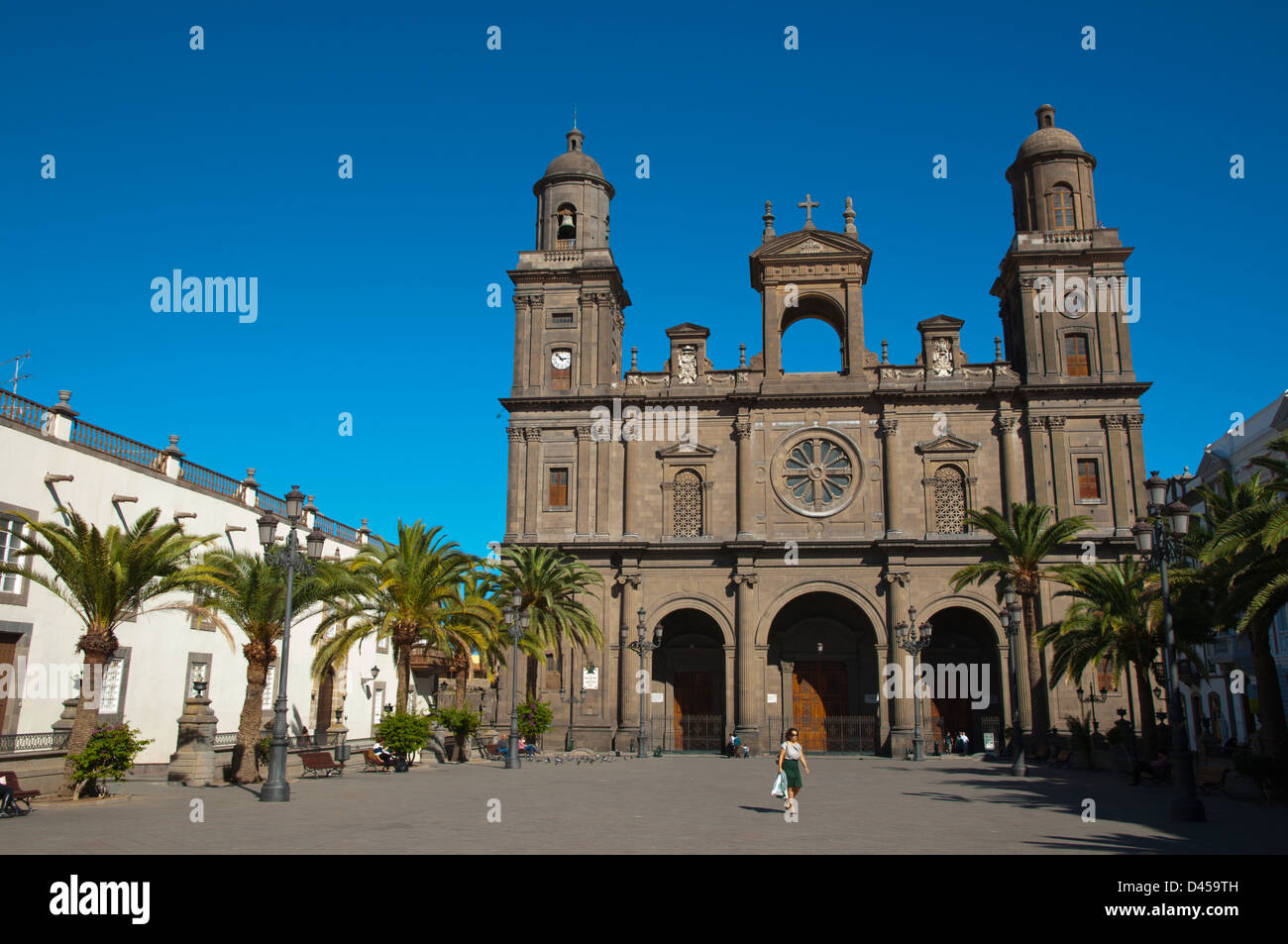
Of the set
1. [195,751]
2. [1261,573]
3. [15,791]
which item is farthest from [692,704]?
[15,791]

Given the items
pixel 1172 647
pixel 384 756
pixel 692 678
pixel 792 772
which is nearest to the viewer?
pixel 792 772

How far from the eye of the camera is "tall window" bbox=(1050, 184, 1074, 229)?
4444 centimetres

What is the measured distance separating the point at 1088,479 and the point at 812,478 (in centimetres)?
1145

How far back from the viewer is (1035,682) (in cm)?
3581

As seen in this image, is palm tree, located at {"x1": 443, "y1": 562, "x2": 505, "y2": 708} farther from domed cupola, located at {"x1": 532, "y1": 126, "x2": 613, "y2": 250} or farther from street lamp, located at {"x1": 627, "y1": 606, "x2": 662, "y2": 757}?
domed cupola, located at {"x1": 532, "y1": 126, "x2": 613, "y2": 250}

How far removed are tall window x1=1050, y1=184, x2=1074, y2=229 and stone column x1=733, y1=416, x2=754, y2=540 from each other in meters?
16.8

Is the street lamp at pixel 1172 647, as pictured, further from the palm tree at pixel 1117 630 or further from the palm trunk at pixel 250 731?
the palm trunk at pixel 250 731

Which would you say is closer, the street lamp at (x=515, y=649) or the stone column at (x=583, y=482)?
the street lamp at (x=515, y=649)

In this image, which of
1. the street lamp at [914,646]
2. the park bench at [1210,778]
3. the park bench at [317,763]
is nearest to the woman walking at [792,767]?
the park bench at [1210,778]

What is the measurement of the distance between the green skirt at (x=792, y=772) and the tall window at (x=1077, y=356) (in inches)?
1216

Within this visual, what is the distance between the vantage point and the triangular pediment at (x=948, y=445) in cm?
4238

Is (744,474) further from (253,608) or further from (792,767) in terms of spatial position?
(792,767)

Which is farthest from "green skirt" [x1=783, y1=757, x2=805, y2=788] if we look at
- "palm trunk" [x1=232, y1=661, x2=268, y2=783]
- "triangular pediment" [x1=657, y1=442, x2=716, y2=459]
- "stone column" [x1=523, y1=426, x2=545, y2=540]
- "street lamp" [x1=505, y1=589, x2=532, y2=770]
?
"triangular pediment" [x1=657, y1=442, x2=716, y2=459]

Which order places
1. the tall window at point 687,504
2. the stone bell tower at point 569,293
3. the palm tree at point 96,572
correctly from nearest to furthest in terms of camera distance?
the palm tree at point 96,572 → the tall window at point 687,504 → the stone bell tower at point 569,293
